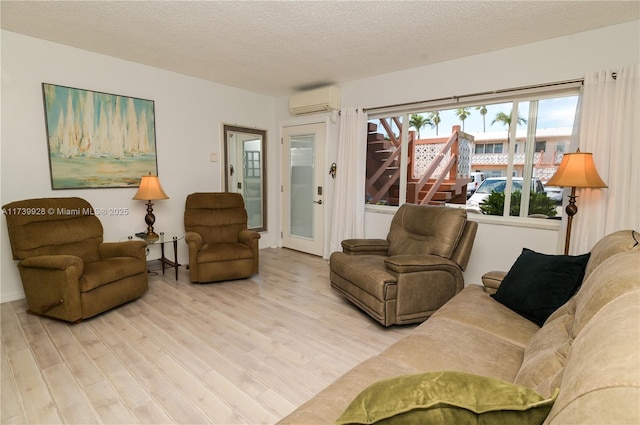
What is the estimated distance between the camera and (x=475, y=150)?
3.57 meters

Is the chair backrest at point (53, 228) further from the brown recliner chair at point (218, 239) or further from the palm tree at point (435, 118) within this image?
the palm tree at point (435, 118)

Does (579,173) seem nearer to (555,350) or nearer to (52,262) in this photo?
(555,350)

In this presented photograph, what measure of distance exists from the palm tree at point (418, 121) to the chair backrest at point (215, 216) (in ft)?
8.02

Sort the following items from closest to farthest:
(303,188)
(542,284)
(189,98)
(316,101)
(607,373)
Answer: (607,373)
(542,284)
(189,98)
(316,101)
(303,188)

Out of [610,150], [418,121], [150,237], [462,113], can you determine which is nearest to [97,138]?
[150,237]

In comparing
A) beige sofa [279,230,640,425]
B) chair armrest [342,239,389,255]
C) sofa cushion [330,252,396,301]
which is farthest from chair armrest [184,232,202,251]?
beige sofa [279,230,640,425]

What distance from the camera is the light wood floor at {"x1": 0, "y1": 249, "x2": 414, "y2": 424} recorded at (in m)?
1.73

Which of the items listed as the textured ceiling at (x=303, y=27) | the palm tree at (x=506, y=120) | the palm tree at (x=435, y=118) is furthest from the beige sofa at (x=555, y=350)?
the palm tree at (x=435, y=118)

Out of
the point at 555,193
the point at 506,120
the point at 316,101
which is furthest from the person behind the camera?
the point at 316,101

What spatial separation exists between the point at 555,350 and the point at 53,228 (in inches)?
147

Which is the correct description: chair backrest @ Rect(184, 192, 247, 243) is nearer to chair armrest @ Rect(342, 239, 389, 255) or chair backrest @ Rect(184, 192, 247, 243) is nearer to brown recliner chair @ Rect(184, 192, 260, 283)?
brown recliner chair @ Rect(184, 192, 260, 283)

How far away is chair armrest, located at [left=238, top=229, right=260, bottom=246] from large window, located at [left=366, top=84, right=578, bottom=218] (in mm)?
1645

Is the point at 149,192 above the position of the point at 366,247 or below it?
above

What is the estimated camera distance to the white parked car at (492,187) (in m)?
3.24
